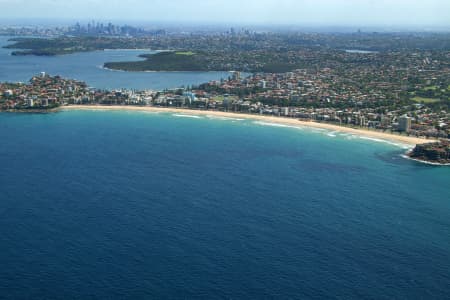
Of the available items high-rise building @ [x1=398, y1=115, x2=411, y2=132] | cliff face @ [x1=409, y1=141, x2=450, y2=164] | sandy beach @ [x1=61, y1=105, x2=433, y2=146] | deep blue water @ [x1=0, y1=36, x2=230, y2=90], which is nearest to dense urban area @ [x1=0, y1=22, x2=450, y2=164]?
high-rise building @ [x1=398, y1=115, x2=411, y2=132]

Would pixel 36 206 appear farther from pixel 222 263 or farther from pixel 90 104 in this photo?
pixel 90 104

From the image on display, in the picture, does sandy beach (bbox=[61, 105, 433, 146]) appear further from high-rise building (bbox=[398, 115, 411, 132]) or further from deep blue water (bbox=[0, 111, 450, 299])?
deep blue water (bbox=[0, 111, 450, 299])

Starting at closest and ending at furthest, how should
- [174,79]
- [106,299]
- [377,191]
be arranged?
1. [106,299]
2. [377,191]
3. [174,79]

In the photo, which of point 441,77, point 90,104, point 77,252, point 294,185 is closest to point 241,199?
point 294,185

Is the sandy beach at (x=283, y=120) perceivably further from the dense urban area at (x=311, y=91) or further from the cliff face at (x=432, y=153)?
the cliff face at (x=432, y=153)

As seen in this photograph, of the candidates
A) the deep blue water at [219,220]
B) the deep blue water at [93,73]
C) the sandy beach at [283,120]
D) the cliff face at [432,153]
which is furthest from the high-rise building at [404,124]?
the deep blue water at [93,73]
